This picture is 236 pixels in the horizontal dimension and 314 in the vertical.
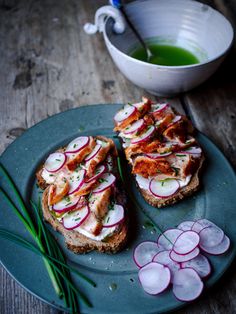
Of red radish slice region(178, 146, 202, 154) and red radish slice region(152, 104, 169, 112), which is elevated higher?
red radish slice region(152, 104, 169, 112)

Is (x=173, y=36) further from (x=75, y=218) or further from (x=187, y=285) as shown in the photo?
(x=187, y=285)

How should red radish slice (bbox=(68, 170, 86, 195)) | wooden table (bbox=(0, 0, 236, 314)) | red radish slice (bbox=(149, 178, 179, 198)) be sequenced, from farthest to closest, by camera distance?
wooden table (bbox=(0, 0, 236, 314)) < red radish slice (bbox=(149, 178, 179, 198)) < red radish slice (bbox=(68, 170, 86, 195))

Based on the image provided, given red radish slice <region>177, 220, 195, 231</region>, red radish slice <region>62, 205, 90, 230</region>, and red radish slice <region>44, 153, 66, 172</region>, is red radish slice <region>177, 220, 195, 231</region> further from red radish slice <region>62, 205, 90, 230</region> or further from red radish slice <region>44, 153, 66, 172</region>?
red radish slice <region>44, 153, 66, 172</region>

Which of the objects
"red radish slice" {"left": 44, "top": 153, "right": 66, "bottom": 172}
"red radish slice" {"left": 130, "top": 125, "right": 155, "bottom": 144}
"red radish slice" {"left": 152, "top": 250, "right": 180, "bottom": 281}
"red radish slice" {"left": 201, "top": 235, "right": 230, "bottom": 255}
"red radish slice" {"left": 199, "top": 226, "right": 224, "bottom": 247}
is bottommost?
"red radish slice" {"left": 201, "top": 235, "right": 230, "bottom": 255}

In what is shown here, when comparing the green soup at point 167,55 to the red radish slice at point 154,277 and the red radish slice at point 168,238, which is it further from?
the red radish slice at point 154,277

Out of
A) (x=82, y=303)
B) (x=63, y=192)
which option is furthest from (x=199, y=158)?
(x=82, y=303)

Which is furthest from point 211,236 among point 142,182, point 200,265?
point 142,182

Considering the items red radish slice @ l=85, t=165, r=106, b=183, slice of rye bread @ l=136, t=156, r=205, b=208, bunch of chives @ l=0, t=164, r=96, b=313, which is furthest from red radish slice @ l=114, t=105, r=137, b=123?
bunch of chives @ l=0, t=164, r=96, b=313
